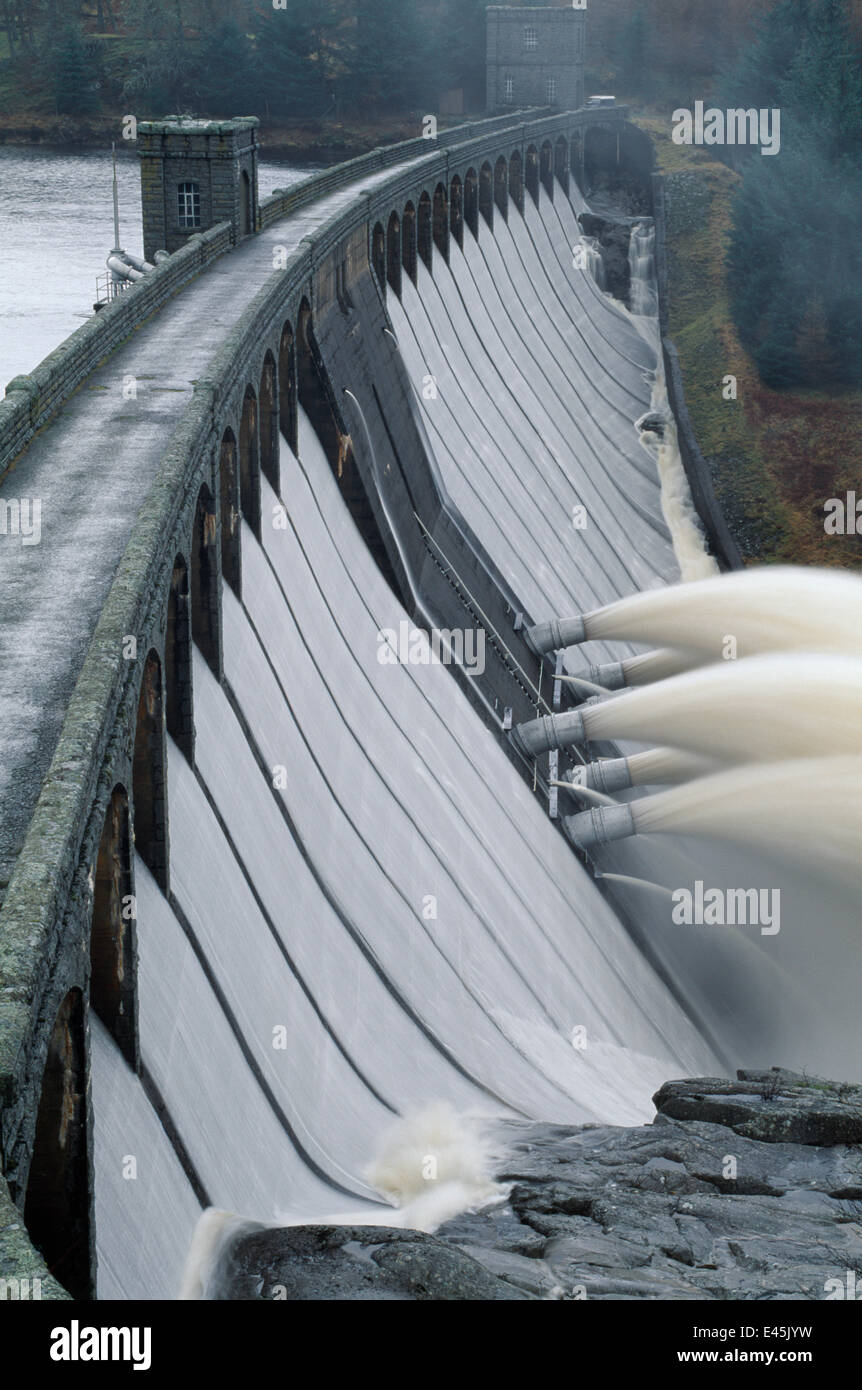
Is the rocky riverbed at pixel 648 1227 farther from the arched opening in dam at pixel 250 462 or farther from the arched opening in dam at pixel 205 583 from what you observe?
the arched opening in dam at pixel 250 462

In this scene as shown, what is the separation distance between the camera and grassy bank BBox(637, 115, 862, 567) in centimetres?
5784

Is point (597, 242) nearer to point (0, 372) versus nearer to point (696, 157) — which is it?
point (696, 157)

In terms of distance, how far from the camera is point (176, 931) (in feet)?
55.9

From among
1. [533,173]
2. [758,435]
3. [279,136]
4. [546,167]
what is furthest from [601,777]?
[279,136]

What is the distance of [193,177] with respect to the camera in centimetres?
3750

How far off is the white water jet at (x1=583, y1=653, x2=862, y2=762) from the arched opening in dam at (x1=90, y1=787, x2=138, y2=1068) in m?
19.6

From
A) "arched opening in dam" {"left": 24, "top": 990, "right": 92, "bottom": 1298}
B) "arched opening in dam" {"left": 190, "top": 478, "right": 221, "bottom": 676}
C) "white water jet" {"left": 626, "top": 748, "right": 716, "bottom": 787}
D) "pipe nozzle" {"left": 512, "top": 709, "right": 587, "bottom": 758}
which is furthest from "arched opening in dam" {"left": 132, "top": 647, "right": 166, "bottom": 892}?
"white water jet" {"left": 626, "top": 748, "right": 716, "bottom": 787}

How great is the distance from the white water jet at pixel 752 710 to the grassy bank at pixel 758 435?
23.5 m

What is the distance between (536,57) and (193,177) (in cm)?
6188

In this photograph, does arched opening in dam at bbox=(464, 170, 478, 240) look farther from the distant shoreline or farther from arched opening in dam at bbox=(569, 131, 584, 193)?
the distant shoreline

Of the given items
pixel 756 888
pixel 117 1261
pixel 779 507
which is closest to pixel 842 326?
pixel 779 507

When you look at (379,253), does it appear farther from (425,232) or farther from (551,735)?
(551,735)
